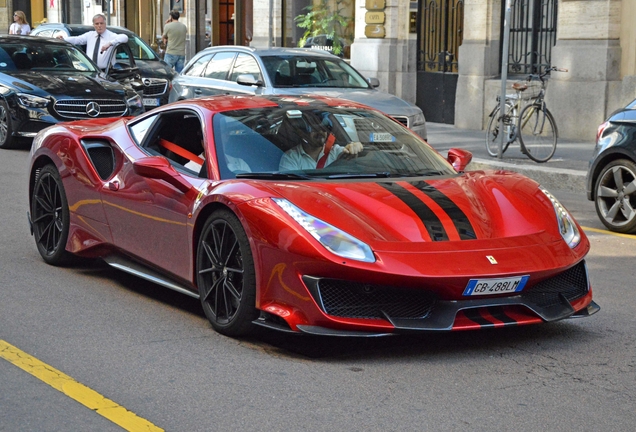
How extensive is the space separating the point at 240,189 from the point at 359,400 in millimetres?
1511

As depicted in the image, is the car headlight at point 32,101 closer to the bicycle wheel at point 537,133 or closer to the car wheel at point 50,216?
the bicycle wheel at point 537,133

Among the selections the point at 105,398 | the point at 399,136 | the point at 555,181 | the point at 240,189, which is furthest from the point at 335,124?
the point at 555,181

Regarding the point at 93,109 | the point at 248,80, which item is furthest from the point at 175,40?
the point at 248,80

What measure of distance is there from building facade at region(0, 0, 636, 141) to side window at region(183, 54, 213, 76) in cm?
291

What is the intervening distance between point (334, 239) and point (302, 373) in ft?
2.13

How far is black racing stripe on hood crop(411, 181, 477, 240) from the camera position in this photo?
218 inches

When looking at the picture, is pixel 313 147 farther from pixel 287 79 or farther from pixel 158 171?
pixel 287 79

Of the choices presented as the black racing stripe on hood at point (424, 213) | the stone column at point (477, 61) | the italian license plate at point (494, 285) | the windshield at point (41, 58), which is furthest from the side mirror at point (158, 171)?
the stone column at point (477, 61)

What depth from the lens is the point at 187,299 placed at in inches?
269

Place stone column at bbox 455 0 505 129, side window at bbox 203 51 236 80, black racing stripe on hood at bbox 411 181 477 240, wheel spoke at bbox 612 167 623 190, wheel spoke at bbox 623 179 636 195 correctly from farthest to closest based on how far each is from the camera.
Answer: stone column at bbox 455 0 505 129 → side window at bbox 203 51 236 80 → wheel spoke at bbox 612 167 623 190 → wheel spoke at bbox 623 179 636 195 → black racing stripe on hood at bbox 411 181 477 240

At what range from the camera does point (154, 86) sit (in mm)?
20219

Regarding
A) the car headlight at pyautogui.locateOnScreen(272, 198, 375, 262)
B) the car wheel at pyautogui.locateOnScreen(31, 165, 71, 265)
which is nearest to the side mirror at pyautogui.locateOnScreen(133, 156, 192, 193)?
the car headlight at pyautogui.locateOnScreen(272, 198, 375, 262)

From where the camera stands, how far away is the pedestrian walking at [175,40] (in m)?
25.2

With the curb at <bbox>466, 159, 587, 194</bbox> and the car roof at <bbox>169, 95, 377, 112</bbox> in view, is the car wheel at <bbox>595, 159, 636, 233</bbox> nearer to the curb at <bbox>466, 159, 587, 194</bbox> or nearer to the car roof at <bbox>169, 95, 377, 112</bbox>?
the curb at <bbox>466, 159, 587, 194</bbox>
